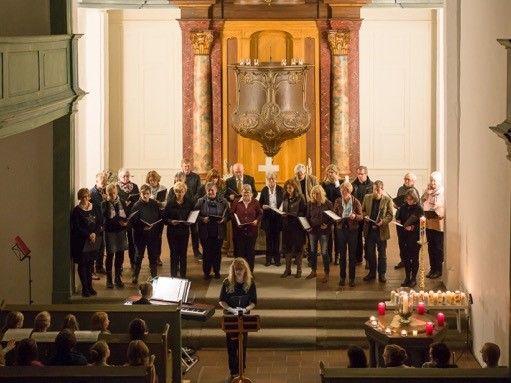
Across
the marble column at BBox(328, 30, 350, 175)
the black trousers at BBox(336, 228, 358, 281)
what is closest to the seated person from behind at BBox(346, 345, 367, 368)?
the black trousers at BBox(336, 228, 358, 281)

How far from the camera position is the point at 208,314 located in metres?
16.8

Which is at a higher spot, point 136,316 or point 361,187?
point 361,187

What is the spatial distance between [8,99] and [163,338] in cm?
313

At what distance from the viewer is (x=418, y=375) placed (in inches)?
511

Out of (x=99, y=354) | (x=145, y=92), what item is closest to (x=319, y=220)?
(x=99, y=354)

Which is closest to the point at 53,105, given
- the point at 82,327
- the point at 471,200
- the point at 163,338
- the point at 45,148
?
the point at 45,148

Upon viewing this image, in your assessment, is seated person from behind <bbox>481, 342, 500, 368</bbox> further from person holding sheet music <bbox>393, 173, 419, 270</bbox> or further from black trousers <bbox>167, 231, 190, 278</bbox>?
black trousers <bbox>167, 231, 190, 278</bbox>

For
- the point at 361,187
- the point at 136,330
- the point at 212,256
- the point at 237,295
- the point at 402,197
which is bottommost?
the point at 136,330

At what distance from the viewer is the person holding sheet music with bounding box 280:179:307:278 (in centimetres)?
Result: 2009

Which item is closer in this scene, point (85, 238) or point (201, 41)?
point (85, 238)

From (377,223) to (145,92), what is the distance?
8566 mm

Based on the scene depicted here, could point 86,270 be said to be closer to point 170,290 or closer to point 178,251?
point 178,251

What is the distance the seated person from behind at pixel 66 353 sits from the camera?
13.5 meters

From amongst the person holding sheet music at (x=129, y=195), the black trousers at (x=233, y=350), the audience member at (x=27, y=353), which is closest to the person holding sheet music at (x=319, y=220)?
the person holding sheet music at (x=129, y=195)
